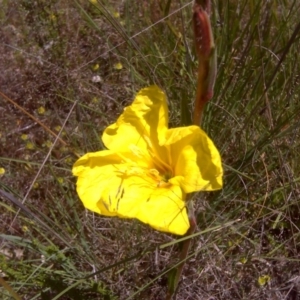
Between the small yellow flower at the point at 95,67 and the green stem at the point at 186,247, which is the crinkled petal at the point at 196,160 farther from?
the small yellow flower at the point at 95,67

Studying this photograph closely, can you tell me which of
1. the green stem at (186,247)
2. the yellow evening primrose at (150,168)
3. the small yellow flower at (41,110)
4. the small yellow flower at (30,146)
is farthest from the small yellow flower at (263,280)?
the small yellow flower at (41,110)

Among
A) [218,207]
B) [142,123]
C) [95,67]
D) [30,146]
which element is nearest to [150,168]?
[142,123]

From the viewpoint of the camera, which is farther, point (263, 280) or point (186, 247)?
point (263, 280)

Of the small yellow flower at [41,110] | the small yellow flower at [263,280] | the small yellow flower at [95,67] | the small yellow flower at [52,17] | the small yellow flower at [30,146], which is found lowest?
the small yellow flower at [263,280]

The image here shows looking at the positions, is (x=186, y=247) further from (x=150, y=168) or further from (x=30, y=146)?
(x=30, y=146)

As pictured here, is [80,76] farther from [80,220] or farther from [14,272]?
[14,272]

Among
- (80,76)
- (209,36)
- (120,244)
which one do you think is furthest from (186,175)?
(80,76)

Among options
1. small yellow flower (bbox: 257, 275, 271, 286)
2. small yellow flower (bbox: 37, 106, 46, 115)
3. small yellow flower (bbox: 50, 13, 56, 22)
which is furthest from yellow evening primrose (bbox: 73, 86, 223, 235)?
small yellow flower (bbox: 50, 13, 56, 22)
